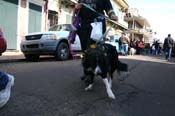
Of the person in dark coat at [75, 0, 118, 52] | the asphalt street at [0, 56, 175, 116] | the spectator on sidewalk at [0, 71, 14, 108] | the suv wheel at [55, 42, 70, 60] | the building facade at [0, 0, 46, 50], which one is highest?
the building facade at [0, 0, 46, 50]

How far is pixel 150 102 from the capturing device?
5500 millimetres

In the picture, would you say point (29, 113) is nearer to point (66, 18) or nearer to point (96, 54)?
point (96, 54)

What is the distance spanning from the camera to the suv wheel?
13055 millimetres

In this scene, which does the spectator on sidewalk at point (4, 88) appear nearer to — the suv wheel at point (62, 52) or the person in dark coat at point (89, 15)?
the person in dark coat at point (89, 15)

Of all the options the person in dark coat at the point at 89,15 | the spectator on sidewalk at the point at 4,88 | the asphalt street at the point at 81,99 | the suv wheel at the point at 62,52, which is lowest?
the asphalt street at the point at 81,99

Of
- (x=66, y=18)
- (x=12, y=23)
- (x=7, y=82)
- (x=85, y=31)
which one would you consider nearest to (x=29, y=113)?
(x=7, y=82)

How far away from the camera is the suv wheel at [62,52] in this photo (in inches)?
514

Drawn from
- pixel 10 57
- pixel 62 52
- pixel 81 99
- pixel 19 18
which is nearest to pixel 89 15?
pixel 81 99

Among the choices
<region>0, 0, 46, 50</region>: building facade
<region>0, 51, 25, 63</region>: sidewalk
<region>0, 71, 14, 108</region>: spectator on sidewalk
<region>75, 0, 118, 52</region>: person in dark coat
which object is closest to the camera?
<region>0, 71, 14, 108</region>: spectator on sidewalk

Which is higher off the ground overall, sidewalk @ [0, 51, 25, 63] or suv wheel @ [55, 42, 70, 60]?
suv wheel @ [55, 42, 70, 60]

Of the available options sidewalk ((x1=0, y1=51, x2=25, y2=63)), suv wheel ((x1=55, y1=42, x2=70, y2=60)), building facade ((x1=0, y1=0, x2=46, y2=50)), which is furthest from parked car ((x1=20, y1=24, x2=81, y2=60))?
building facade ((x1=0, y1=0, x2=46, y2=50))

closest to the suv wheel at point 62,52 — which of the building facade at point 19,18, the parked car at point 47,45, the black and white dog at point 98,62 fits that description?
the parked car at point 47,45

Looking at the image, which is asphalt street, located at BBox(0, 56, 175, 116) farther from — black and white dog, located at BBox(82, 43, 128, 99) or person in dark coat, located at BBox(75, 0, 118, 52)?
person in dark coat, located at BBox(75, 0, 118, 52)

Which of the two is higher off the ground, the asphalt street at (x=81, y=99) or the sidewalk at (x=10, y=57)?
the sidewalk at (x=10, y=57)
